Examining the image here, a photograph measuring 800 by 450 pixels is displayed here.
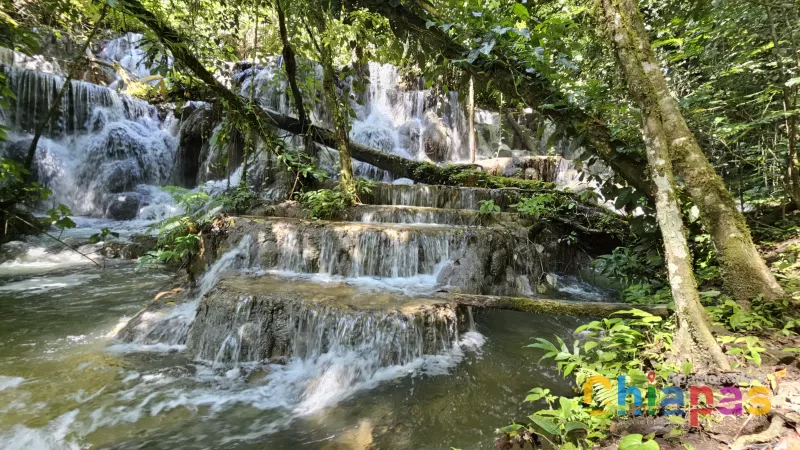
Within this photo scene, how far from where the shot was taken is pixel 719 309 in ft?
9.26

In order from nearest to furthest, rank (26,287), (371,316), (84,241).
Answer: (371,316), (26,287), (84,241)

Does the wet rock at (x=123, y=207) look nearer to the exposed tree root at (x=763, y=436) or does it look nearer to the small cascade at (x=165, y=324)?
the small cascade at (x=165, y=324)

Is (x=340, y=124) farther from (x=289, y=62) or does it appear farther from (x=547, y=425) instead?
(x=547, y=425)

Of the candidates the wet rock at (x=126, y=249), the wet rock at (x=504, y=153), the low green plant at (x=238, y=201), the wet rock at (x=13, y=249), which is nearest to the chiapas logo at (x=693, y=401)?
the low green plant at (x=238, y=201)

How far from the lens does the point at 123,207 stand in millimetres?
11312

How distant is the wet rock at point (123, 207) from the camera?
11256 millimetres

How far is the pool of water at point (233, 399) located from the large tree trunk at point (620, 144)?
1766mm

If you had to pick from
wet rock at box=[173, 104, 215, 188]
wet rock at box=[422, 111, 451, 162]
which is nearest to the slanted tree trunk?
wet rock at box=[422, 111, 451, 162]

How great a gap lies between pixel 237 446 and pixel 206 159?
40.2 feet

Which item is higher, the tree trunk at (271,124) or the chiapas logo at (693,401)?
the tree trunk at (271,124)

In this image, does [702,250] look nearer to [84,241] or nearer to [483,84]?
[483,84]

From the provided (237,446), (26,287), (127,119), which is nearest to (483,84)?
(237,446)

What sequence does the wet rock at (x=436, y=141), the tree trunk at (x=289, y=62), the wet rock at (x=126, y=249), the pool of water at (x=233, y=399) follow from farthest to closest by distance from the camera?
the wet rock at (x=436, y=141), the wet rock at (x=126, y=249), the tree trunk at (x=289, y=62), the pool of water at (x=233, y=399)

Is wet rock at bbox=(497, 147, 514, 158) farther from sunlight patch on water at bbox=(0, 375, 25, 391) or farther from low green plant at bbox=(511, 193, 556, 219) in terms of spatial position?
sunlight patch on water at bbox=(0, 375, 25, 391)
